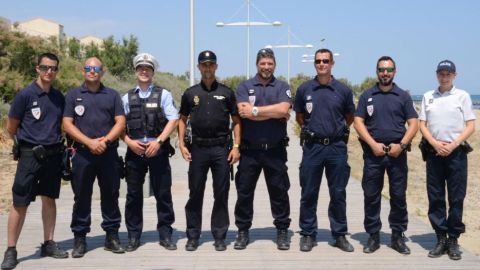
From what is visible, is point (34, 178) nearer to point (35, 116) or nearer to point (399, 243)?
point (35, 116)

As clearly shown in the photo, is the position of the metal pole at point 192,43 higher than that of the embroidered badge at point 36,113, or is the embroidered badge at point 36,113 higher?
the metal pole at point 192,43

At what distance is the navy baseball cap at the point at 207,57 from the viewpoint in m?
5.98

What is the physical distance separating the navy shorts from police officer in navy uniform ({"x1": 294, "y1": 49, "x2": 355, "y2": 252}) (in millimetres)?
2490

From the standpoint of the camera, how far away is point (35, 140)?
5535 millimetres

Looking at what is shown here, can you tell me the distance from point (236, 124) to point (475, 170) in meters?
12.7

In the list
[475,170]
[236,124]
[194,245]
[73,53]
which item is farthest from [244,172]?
[73,53]

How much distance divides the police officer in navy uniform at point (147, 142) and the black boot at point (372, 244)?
198 cm

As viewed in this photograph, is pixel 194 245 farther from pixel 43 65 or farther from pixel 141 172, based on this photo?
pixel 43 65

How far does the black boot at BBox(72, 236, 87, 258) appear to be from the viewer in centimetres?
585

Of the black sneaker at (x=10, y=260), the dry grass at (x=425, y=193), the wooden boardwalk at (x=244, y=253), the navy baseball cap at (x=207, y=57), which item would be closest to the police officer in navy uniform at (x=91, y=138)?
the wooden boardwalk at (x=244, y=253)

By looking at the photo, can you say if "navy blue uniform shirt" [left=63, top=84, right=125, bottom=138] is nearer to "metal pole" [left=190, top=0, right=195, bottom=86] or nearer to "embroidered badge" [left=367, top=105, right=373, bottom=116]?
"embroidered badge" [left=367, top=105, right=373, bottom=116]

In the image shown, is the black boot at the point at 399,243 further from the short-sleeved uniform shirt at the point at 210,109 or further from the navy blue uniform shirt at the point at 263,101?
the short-sleeved uniform shirt at the point at 210,109

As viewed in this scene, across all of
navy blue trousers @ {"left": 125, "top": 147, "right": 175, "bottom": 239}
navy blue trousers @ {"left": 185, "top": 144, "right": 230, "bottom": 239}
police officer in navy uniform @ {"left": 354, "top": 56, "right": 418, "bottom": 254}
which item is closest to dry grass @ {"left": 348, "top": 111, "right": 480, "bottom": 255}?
police officer in navy uniform @ {"left": 354, "top": 56, "right": 418, "bottom": 254}

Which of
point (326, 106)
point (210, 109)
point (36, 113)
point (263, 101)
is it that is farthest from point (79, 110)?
point (326, 106)
